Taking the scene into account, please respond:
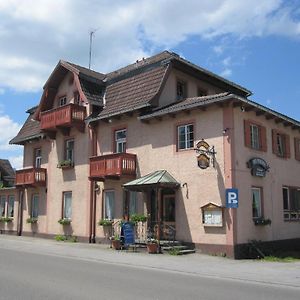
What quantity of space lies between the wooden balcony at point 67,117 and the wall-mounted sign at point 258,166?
1073 cm

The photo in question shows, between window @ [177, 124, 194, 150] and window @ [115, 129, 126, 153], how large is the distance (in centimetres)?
406

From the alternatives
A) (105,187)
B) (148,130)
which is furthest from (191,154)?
(105,187)

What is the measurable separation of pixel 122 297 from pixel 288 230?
15552 mm

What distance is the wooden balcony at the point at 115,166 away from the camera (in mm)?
22672

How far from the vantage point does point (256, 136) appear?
21.3 metres

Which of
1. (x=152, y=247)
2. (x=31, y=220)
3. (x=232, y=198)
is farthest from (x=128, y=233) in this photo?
(x=31, y=220)

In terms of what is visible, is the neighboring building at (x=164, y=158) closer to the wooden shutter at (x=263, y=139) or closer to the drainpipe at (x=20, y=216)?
the wooden shutter at (x=263, y=139)

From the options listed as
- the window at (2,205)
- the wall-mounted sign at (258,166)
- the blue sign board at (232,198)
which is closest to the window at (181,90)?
the wall-mounted sign at (258,166)

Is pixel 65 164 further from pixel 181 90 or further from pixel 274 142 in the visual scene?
pixel 274 142

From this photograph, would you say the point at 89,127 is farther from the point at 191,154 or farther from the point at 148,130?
the point at 191,154

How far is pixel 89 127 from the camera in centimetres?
2606

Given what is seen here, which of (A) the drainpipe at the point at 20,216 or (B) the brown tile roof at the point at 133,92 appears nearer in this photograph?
(B) the brown tile roof at the point at 133,92

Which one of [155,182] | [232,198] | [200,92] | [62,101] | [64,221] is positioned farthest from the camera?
[62,101]

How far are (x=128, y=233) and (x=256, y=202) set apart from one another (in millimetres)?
6048
